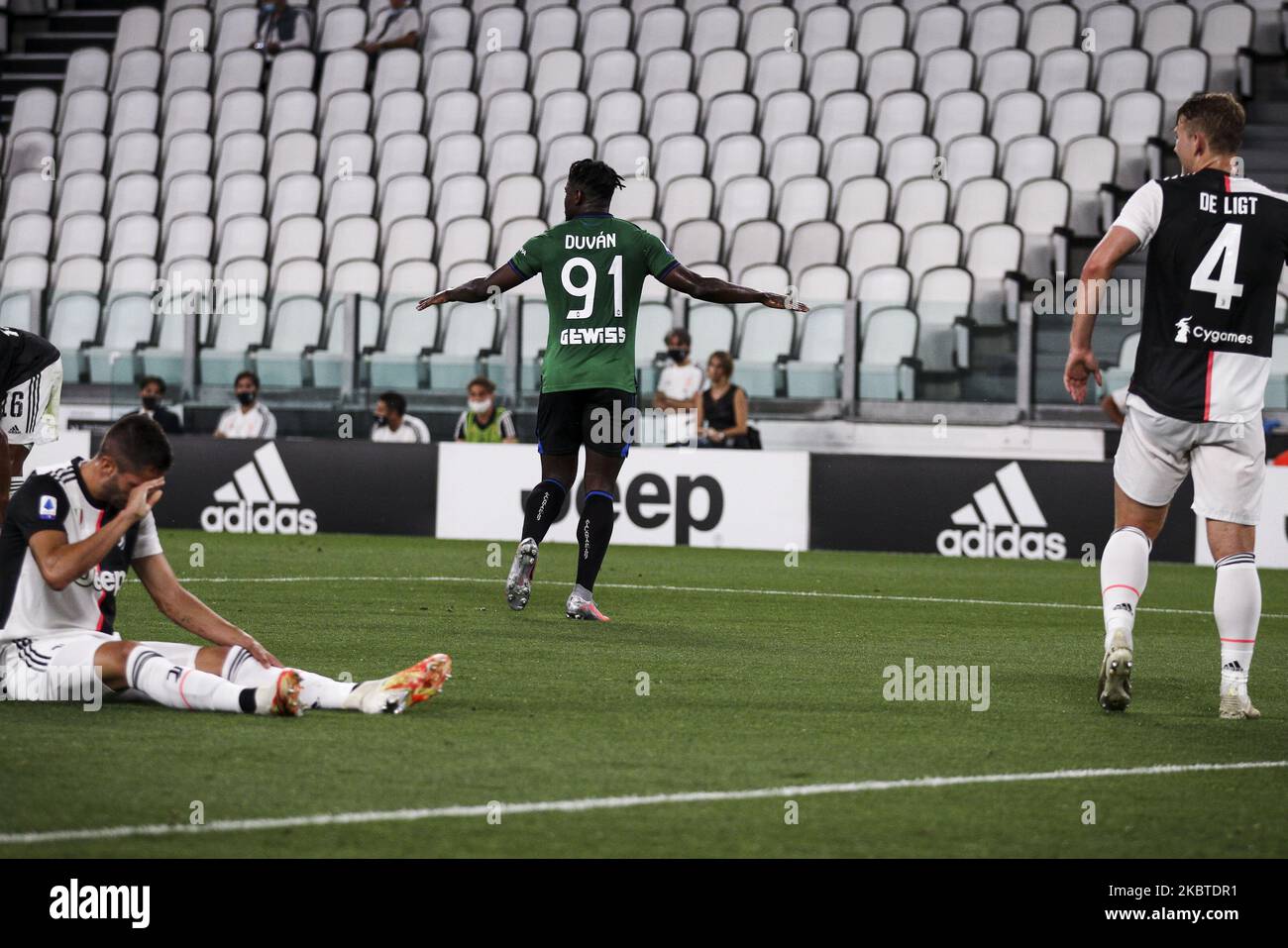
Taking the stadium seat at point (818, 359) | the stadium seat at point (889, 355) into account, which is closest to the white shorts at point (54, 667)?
the stadium seat at point (889, 355)

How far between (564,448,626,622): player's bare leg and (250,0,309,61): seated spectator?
16.3 metres

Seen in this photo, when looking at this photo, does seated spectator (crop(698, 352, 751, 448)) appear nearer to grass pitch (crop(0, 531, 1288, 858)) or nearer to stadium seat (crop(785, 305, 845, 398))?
stadium seat (crop(785, 305, 845, 398))

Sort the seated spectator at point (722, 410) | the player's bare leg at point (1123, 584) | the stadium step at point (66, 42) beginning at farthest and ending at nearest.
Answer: the stadium step at point (66, 42)
the seated spectator at point (722, 410)
the player's bare leg at point (1123, 584)

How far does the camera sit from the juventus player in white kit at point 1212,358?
20.6ft

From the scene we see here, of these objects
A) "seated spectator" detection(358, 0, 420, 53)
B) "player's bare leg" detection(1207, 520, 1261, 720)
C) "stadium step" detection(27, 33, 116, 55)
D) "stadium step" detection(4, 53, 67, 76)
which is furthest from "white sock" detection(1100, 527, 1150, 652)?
"stadium step" detection(27, 33, 116, 55)

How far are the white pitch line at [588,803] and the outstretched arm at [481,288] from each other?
435cm

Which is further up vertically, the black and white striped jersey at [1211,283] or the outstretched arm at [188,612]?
the black and white striped jersey at [1211,283]

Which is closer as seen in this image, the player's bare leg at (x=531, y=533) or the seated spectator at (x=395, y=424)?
the player's bare leg at (x=531, y=533)

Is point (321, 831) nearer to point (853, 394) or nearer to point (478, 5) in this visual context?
point (853, 394)

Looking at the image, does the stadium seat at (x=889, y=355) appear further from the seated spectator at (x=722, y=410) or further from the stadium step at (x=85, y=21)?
the stadium step at (x=85, y=21)

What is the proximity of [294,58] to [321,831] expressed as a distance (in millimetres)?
20854

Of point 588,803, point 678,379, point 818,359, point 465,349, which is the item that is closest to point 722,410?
point 678,379

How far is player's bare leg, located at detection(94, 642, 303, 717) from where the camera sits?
5.74 metres

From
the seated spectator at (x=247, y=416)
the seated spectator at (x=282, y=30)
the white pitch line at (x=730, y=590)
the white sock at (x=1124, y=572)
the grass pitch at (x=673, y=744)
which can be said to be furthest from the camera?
the seated spectator at (x=282, y=30)
